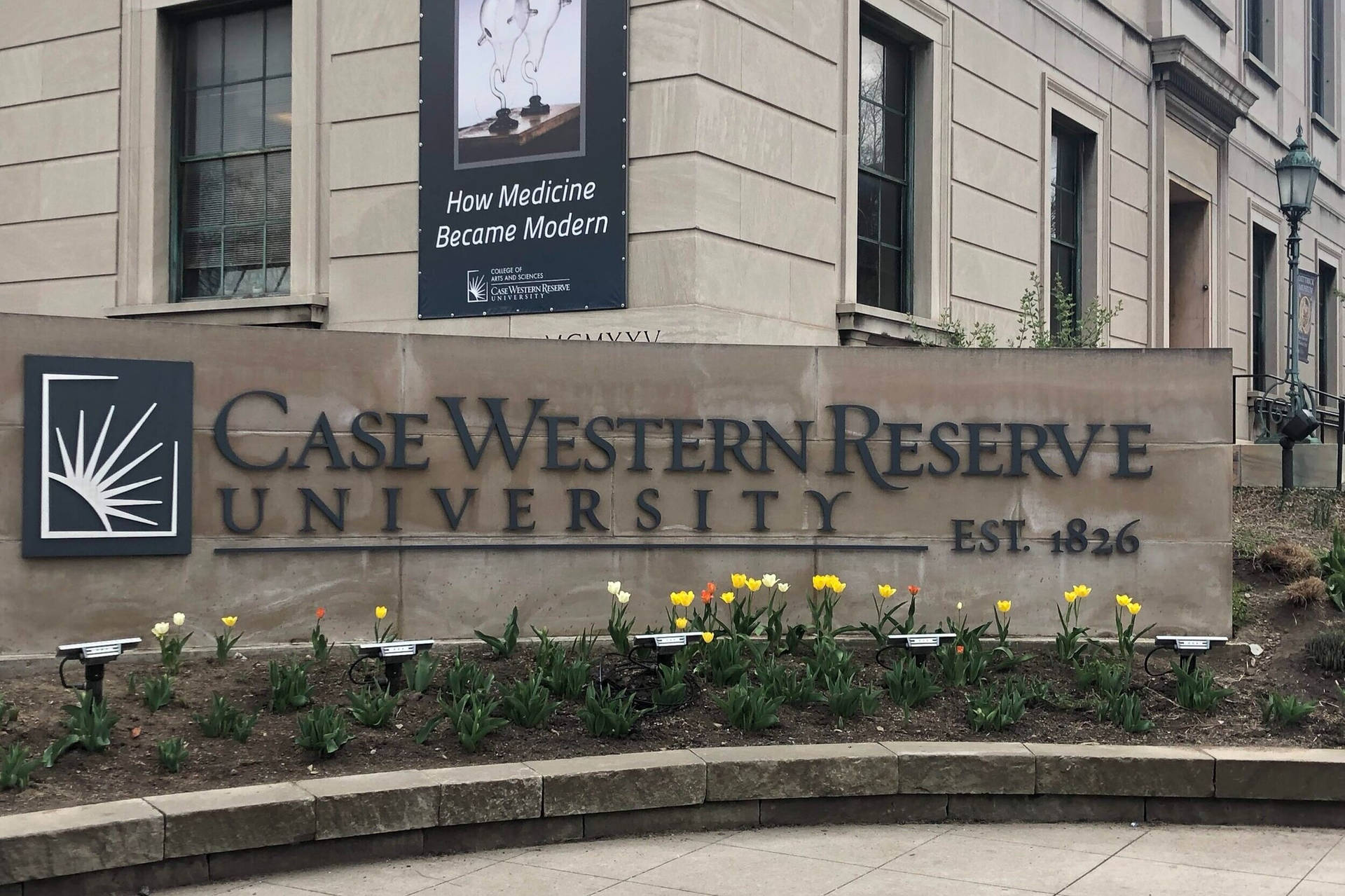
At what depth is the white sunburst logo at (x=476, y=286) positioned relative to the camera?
12.9 metres

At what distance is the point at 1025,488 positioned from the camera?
941 cm

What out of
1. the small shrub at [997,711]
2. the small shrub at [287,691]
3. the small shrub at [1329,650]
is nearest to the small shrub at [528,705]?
the small shrub at [287,691]

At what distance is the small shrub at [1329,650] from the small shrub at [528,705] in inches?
181

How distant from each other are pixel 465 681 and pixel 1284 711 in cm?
441

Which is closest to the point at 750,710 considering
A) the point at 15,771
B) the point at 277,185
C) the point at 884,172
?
the point at 15,771

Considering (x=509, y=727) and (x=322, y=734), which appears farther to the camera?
(x=509, y=727)

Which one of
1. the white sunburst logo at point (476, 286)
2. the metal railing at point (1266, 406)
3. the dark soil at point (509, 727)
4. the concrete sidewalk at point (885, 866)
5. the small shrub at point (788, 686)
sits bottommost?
the concrete sidewalk at point (885, 866)

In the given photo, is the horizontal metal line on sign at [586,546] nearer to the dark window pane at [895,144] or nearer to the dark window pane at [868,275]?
the dark window pane at [868,275]

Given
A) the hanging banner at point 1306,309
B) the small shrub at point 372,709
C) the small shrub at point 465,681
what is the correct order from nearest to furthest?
the small shrub at point 372,709 < the small shrub at point 465,681 < the hanging banner at point 1306,309

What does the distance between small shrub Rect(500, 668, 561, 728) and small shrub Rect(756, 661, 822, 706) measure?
1.19m

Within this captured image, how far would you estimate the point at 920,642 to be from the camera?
316 inches

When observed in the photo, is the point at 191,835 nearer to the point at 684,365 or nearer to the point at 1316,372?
the point at 684,365

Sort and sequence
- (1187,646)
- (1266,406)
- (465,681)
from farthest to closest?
1. (1266,406)
2. (1187,646)
3. (465,681)

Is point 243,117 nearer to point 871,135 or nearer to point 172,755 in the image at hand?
point 871,135
